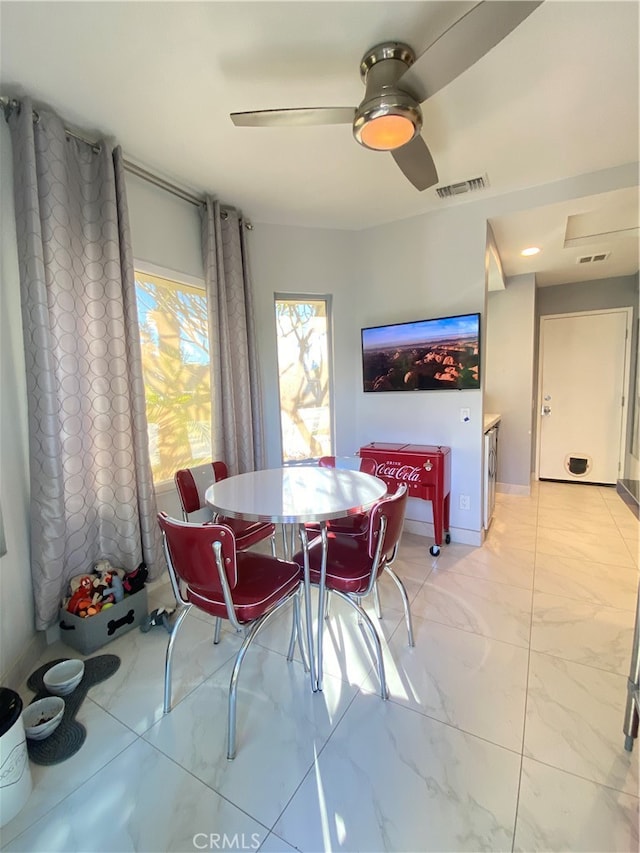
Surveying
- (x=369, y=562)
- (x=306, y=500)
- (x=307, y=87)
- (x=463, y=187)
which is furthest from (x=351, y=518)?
(x=463, y=187)

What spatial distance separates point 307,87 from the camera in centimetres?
168

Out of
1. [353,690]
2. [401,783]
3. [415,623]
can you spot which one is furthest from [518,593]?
[401,783]

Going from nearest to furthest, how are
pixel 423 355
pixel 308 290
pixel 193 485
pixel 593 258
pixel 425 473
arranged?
pixel 193 485, pixel 425 473, pixel 423 355, pixel 308 290, pixel 593 258

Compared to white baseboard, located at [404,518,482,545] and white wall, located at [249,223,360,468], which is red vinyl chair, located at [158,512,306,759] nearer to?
white wall, located at [249,223,360,468]

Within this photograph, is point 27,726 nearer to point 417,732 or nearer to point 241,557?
point 241,557

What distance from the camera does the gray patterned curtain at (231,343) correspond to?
264 centimetres

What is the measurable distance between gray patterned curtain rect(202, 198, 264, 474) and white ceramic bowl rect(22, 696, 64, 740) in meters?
1.58

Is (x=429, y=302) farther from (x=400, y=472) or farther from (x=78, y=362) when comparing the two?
(x=78, y=362)

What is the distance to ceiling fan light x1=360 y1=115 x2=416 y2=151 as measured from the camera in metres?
1.47

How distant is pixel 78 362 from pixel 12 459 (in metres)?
0.56

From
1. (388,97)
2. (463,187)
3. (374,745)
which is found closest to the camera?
(374,745)

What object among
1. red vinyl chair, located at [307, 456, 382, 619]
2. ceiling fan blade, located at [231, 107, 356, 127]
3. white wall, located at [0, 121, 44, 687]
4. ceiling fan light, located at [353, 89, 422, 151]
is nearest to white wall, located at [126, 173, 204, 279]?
white wall, located at [0, 121, 44, 687]

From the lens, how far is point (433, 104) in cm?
178

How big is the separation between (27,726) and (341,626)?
4.55 ft
